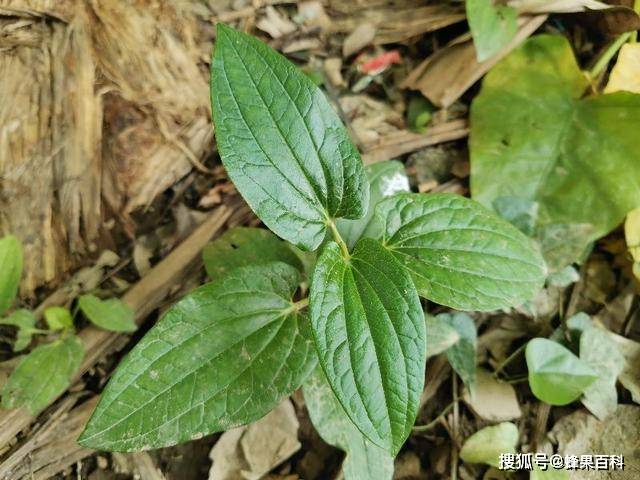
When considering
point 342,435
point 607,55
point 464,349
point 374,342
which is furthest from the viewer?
point 607,55

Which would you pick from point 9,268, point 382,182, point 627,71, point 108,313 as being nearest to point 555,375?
point 382,182

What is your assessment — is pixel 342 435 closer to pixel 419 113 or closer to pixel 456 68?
pixel 419 113

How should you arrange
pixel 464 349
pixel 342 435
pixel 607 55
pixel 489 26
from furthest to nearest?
pixel 607 55, pixel 489 26, pixel 464 349, pixel 342 435

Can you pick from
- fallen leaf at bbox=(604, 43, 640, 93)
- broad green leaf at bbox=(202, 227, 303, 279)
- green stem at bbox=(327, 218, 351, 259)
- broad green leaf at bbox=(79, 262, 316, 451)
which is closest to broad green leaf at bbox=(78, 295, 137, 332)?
broad green leaf at bbox=(202, 227, 303, 279)

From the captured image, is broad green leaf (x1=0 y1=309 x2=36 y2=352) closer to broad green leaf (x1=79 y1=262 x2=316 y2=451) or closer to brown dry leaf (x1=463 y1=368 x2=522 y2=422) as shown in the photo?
broad green leaf (x1=79 y1=262 x2=316 y2=451)

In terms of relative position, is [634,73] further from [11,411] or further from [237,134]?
[11,411]

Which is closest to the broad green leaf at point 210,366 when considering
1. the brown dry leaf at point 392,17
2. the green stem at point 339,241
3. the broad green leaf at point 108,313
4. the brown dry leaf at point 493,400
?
the green stem at point 339,241

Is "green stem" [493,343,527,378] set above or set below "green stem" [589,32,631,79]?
below
